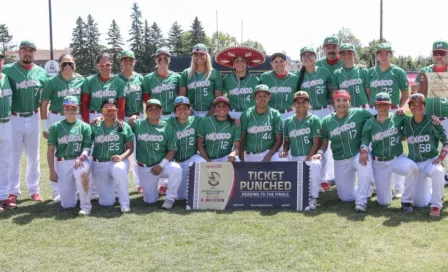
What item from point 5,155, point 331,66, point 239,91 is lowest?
point 5,155

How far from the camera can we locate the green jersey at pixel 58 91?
275 inches

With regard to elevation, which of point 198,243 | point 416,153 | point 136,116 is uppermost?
point 136,116

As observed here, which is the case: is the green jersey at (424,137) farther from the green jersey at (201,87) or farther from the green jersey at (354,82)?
the green jersey at (201,87)

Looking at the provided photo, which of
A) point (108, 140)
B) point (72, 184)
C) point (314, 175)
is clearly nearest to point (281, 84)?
point (314, 175)

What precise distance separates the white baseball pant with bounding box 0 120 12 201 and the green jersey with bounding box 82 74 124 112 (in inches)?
45.6

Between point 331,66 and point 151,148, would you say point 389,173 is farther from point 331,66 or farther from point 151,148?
point 151,148

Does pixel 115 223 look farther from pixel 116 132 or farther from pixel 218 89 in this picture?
pixel 218 89

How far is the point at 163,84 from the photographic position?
7281 millimetres

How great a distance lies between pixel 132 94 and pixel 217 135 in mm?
1463

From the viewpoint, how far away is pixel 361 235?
16.9 ft

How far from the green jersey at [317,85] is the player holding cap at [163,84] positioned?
192 cm

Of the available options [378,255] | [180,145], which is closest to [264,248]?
[378,255]

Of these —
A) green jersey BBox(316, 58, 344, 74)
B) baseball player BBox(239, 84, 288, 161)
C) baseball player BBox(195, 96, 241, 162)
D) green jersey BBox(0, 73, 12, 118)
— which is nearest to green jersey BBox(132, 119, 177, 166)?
baseball player BBox(195, 96, 241, 162)

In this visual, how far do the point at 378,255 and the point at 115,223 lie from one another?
296 cm
